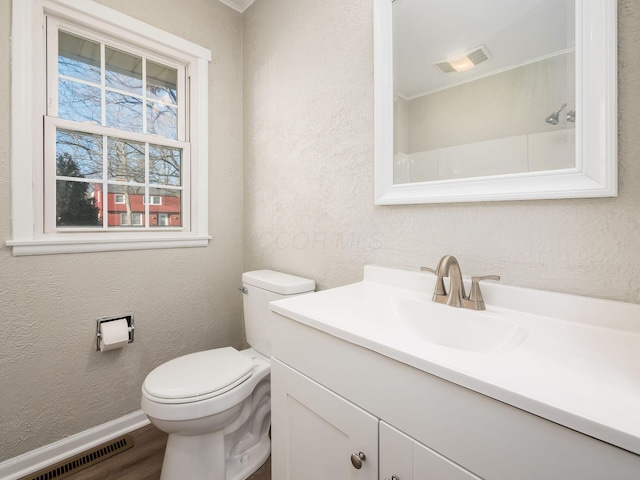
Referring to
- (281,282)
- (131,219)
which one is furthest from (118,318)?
(281,282)

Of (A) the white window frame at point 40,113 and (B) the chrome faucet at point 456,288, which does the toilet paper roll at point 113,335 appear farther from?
(B) the chrome faucet at point 456,288

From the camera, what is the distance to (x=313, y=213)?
4.62 ft

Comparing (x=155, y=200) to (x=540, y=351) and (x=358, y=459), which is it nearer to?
(x=358, y=459)

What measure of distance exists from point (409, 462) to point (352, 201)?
2.97 ft

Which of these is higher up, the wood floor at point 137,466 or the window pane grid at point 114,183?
the window pane grid at point 114,183

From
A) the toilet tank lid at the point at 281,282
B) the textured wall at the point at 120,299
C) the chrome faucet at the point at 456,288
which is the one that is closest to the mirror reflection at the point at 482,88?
the chrome faucet at the point at 456,288

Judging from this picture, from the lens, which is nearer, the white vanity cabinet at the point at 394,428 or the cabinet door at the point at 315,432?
the white vanity cabinet at the point at 394,428

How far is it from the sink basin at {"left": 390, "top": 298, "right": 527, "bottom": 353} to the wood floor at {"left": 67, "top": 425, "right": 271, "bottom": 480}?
99 cm

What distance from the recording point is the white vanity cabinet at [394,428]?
405mm

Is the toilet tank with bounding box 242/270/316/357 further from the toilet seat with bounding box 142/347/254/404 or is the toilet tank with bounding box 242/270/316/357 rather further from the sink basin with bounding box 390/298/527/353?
the sink basin with bounding box 390/298/527/353

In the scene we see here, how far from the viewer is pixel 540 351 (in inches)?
23.1

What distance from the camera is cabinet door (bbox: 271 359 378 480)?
25.4 inches

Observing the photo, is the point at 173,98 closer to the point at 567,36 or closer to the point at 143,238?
the point at 143,238

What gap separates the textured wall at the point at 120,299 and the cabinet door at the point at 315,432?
3.40ft
